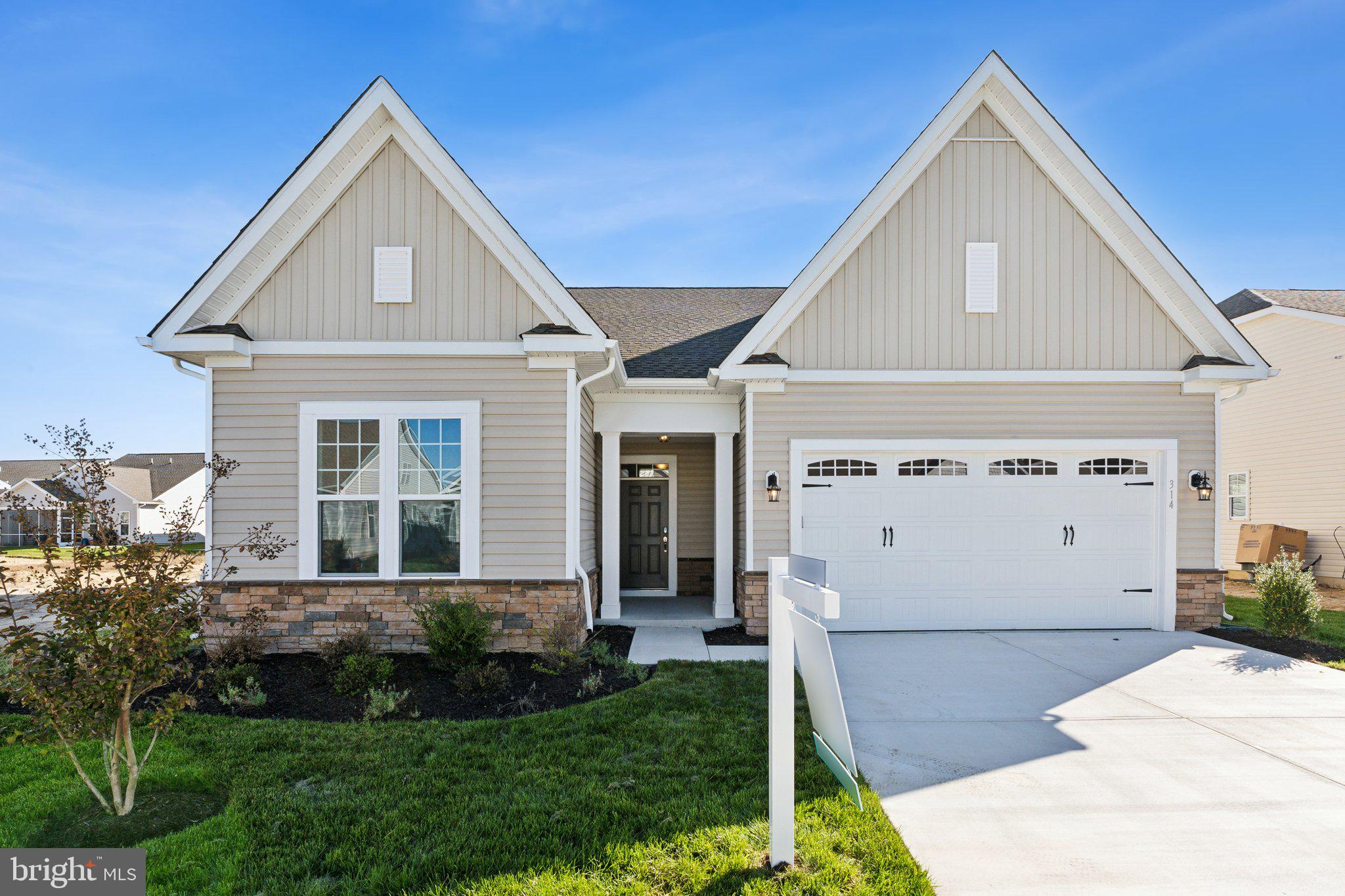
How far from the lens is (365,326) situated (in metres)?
8.37

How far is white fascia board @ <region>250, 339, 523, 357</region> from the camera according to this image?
830 centimetres

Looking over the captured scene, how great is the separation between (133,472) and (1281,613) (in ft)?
169

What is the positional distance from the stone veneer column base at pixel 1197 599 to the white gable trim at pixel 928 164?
2.79m

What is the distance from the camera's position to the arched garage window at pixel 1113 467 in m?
9.42

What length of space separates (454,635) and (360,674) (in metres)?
0.97

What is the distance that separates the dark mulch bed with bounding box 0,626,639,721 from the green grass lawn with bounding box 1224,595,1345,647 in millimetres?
8842

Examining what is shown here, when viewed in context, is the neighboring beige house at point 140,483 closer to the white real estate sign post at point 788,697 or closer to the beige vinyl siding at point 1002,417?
the beige vinyl siding at point 1002,417

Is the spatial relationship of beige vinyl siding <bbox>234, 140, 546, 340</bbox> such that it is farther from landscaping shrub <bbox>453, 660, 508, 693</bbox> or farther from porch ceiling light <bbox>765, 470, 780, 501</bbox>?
Answer: landscaping shrub <bbox>453, 660, 508, 693</bbox>

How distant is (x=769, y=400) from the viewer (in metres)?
9.12

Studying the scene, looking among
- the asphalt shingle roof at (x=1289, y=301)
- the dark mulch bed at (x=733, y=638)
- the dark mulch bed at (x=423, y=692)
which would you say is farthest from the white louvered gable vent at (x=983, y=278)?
the asphalt shingle roof at (x=1289, y=301)

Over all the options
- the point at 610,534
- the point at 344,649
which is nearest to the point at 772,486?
the point at 610,534

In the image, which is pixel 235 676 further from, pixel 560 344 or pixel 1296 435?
pixel 1296 435

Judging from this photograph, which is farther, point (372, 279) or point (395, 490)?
point (372, 279)

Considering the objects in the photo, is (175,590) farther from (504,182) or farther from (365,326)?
(504,182)
